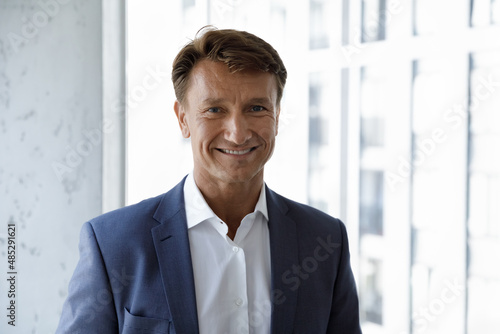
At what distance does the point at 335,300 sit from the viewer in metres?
1.42

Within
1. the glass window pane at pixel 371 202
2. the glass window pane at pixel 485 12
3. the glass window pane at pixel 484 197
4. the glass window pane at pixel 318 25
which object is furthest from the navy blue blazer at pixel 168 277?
the glass window pane at pixel 318 25

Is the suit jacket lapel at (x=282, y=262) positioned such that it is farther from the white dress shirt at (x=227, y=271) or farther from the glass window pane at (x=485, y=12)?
the glass window pane at (x=485, y=12)

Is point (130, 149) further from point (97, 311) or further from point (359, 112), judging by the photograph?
point (97, 311)

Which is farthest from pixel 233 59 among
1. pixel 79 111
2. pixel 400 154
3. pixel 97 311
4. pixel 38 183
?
pixel 38 183

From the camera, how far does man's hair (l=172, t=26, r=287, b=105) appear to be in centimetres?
127

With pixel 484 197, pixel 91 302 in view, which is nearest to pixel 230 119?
pixel 91 302

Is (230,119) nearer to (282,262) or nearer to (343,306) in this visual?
(282,262)

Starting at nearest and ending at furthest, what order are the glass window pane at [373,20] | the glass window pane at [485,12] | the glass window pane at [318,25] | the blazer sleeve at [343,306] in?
the blazer sleeve at [343,306]
the glass window pane at [485,12]
the glass window pane at [373,20]
the glass window pane at [318,25]

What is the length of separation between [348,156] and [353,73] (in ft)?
1.30

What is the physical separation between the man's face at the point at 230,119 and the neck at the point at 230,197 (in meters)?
0.04

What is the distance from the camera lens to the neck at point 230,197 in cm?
136

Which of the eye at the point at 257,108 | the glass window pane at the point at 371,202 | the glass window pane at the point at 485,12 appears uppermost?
the glass window pane at the point at 485,12

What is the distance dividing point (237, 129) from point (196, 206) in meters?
0.25

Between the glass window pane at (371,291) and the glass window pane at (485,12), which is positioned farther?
the glass window pane at (371,291)
